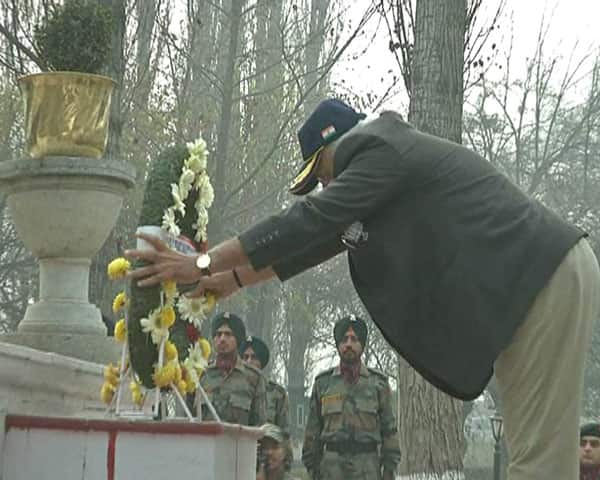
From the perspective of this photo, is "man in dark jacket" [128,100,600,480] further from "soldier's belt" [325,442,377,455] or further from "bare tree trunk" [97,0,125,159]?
"bare tree trunk" [97,0,125,159]

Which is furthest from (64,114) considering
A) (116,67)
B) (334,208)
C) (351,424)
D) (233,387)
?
(116,67)

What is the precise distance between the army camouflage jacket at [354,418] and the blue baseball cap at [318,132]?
19.6ft

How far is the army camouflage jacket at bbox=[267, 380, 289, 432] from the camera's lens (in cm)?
1012

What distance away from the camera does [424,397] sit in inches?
405

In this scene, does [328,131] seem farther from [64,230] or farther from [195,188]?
[64,230]

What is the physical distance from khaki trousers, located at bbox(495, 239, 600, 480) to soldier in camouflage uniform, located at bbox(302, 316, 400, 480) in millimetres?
6091

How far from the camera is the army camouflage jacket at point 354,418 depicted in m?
9.68

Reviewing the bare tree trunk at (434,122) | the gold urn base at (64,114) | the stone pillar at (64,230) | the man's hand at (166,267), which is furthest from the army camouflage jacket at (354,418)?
the man's hand at (166,267)

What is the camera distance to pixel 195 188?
5027 mm

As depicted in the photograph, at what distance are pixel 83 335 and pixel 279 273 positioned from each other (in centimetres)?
314

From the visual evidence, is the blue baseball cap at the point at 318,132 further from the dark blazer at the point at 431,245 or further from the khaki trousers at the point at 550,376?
the khaki trousers at the point at 550,376

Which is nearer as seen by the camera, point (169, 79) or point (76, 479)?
point (76, 479)

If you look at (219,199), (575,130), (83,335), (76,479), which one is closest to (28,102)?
(83,335)

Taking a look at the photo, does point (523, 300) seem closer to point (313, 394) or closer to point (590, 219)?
point (313, 394)
